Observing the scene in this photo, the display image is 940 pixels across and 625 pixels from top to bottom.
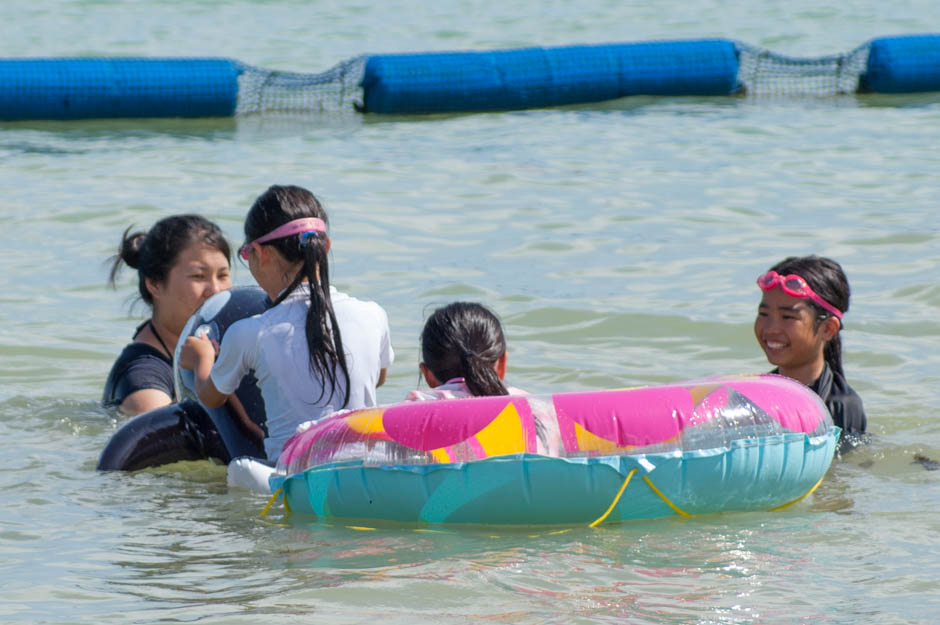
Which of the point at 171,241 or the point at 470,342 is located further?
the point at 171,241

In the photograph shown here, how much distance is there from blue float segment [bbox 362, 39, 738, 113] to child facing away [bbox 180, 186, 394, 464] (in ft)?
28.5

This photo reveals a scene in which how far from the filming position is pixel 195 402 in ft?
15.2

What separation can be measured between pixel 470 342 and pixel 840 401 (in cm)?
146

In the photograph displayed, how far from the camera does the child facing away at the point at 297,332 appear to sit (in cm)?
402

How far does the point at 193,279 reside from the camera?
5.10m

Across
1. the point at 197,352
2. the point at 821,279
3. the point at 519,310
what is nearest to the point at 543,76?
the point at 519,310

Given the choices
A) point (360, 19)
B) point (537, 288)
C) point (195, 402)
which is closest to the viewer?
point (195, 402)

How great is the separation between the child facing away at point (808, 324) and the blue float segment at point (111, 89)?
8.62 meters

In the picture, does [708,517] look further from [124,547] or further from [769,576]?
[124,547]

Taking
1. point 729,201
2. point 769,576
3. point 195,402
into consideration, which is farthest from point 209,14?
point 769,576

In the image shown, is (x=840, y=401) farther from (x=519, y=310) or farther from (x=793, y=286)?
(x=519, y=310)

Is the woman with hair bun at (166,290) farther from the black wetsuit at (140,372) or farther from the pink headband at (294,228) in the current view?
the pink headband at (294,228)

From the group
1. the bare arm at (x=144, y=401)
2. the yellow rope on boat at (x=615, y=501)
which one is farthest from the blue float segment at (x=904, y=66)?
the yellow rope on boat at (x=615, y=501)

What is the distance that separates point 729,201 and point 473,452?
5724 millimetres
